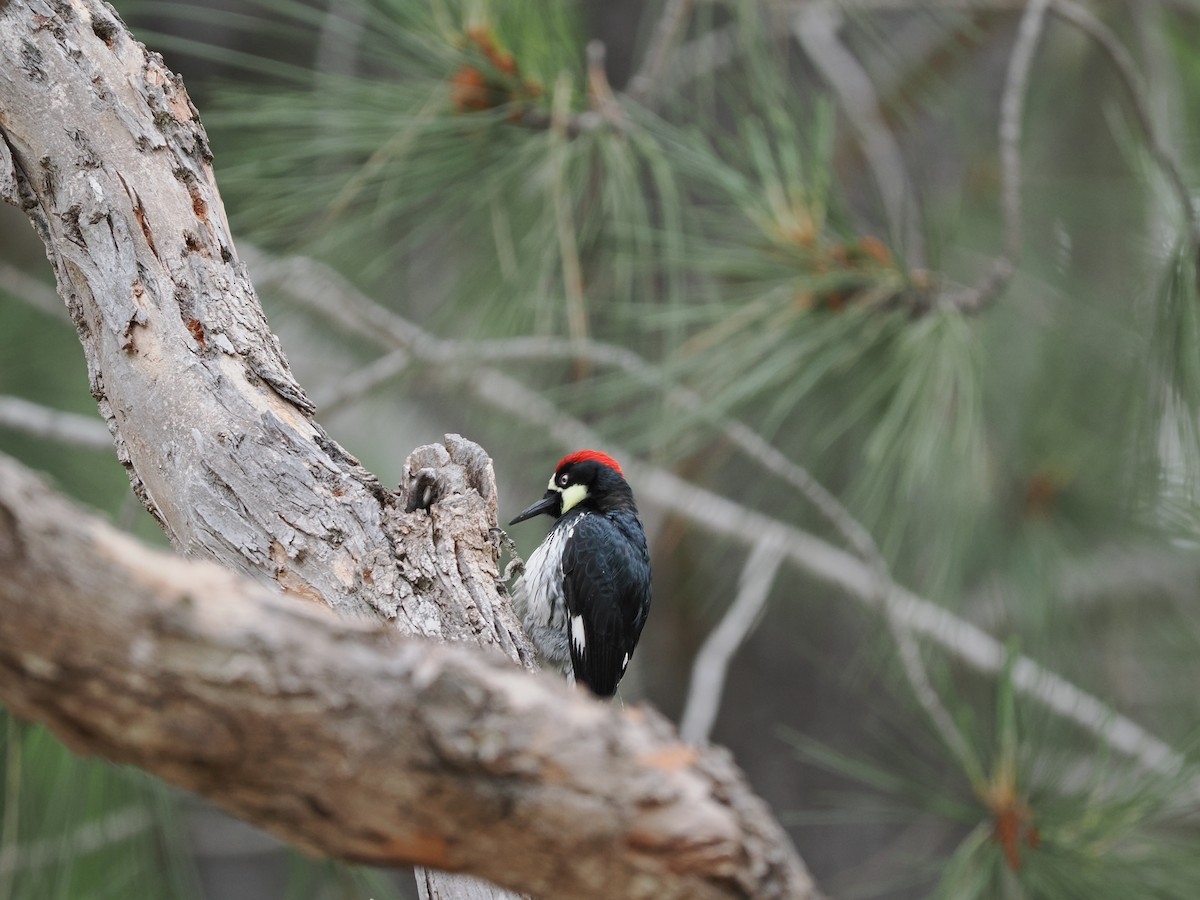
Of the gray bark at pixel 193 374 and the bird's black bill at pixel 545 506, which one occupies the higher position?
the bird's black bill at pixel 545 506

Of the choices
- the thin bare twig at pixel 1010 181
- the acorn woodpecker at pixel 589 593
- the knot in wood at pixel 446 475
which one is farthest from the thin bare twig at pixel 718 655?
the knot in wood at pixel 446 475

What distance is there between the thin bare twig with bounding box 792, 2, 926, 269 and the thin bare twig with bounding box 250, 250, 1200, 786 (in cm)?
88

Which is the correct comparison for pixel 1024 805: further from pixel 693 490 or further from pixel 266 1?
pixel 266 1

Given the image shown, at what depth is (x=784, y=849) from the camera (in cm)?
88

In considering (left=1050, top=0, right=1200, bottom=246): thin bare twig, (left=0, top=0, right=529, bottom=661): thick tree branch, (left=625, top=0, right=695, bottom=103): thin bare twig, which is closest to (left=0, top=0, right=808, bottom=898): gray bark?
(left=0, top=0, right=529, bottom=661): thick tree branch

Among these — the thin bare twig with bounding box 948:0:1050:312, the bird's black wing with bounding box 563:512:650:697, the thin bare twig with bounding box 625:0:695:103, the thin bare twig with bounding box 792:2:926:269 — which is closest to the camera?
→ the thin bare twig with bounding box 948:0:1050:312

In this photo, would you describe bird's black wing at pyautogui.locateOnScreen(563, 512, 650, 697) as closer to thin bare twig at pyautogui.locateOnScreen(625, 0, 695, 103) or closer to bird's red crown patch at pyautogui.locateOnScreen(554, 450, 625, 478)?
bird's red crown patch at pyautogui.locateOnScreen(554, 450, 625, 478)

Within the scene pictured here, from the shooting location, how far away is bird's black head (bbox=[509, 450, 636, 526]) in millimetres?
2453

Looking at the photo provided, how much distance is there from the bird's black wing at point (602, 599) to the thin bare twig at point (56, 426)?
1183mm

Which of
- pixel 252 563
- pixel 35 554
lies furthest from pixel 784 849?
pixel 252 563

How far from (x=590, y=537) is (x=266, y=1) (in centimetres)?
121

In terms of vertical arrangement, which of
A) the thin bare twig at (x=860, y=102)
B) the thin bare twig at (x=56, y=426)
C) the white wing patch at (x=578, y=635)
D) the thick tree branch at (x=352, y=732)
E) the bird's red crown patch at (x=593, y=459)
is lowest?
the thick tree branch at (x=352, y=732)

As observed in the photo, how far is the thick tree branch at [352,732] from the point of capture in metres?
0.76

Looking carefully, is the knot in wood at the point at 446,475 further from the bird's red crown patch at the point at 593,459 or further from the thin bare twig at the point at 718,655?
the thin bare twig at the point at 718,655
